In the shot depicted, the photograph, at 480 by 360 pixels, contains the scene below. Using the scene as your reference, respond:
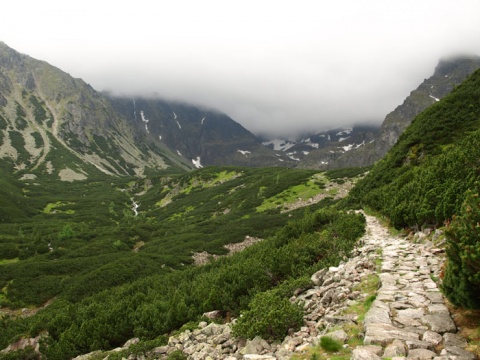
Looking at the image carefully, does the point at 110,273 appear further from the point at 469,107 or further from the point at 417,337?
the point at 469,107

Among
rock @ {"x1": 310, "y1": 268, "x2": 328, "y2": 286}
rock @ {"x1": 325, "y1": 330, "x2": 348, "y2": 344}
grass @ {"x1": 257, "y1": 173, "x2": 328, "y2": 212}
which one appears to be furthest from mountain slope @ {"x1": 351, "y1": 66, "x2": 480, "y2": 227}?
grass @ {"x1": 257, "y1": 173, "x2": 328, "y2": 212}

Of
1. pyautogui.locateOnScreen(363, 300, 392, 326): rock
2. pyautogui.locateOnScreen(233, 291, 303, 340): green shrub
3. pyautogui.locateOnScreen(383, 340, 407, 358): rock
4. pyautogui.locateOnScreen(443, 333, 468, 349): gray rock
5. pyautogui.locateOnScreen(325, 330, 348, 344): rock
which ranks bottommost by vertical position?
pyautogui.locateOnScreen(233, 291, 303, 340): green shrub

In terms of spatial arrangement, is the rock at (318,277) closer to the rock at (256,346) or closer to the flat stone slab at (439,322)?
the rock at (256,346)

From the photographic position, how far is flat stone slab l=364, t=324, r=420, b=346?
6.72m

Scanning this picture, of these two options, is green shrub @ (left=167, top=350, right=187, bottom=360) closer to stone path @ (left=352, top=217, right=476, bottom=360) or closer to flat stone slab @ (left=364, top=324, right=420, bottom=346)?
stone path @ (left=352, top=217, right=476, bottom=360)

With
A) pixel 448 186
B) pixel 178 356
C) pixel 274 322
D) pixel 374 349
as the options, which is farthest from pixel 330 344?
pixel 448 186

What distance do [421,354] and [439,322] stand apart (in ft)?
4.89

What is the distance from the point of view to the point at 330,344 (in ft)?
23.7

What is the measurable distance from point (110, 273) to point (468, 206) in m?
39.5

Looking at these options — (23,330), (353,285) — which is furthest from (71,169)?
(353,285)

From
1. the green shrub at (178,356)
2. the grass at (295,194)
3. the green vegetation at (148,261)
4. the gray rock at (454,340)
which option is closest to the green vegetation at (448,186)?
the gray rock at (454,340)

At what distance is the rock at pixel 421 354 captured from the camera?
19.4 feet

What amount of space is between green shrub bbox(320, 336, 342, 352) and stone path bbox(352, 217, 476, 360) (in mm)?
616

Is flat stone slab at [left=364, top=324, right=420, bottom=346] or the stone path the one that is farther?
flat stone slab at [left=364, top=324, right=420, bottom=346]
